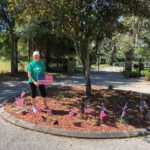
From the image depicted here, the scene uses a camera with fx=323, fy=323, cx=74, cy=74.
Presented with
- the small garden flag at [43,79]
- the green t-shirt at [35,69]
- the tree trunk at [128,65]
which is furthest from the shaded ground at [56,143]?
Result: the tree trunk at [128,65]

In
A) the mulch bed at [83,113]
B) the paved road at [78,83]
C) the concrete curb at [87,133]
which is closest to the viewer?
the concrete curb at [87,133]

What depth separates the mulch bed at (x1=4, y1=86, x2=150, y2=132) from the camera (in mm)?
8109

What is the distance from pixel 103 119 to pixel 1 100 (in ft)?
15.2

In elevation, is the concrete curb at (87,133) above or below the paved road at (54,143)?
above

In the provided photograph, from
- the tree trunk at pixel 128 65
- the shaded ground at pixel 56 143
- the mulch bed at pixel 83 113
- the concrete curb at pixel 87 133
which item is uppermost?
the tree trunk at pixel 128 65

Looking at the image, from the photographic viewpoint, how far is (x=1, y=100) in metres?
11.7

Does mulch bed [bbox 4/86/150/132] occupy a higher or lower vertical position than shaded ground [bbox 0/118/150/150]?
higher

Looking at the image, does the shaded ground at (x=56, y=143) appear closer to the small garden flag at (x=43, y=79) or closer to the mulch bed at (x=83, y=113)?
the mulch bed at (x=83, y=113)

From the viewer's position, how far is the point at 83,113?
9.05 metres

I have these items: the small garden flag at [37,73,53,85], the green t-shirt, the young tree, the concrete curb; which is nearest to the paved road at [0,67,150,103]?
the green t-shirt

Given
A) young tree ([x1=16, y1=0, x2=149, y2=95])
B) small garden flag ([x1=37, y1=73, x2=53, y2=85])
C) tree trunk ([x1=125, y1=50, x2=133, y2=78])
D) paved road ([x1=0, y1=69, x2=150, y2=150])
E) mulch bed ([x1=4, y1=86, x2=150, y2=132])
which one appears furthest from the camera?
tree trunk ([x1=125, y1=50, x2=133, y2=78])

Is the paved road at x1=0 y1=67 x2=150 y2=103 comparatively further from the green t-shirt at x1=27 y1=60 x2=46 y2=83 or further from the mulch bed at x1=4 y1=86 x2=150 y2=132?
the green t-shirt at x1=27 y1=60 x2=46 y2=83

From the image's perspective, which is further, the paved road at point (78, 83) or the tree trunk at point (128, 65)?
the tree trunk at point (128, 65)

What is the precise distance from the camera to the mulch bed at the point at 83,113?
811cm
